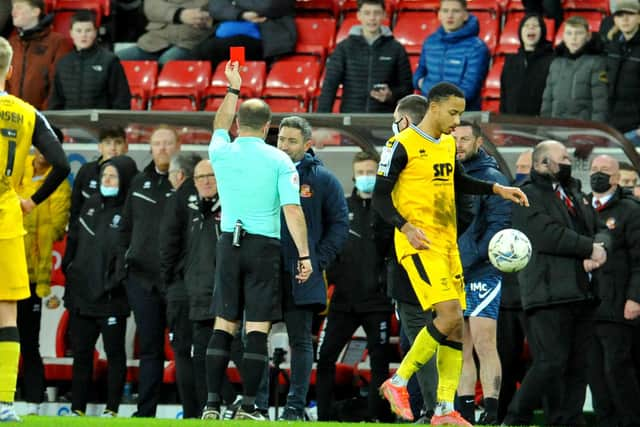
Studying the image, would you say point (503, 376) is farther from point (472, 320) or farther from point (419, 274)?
point (419, 274)

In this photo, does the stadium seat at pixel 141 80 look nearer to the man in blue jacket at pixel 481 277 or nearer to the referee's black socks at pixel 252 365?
the man in blue jacket at pixel 481 277

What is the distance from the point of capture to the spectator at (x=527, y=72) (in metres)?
14.8

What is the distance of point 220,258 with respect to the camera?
955 cm

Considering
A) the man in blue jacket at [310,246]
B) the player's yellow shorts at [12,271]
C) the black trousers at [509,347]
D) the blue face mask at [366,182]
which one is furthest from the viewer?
the blue face mask at [366,182]

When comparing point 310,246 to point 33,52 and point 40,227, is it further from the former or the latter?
point 33,52

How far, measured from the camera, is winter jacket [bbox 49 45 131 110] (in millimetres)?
15617

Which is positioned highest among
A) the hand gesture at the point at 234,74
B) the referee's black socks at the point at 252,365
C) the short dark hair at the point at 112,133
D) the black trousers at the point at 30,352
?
the hand gesture at the point at 234,74

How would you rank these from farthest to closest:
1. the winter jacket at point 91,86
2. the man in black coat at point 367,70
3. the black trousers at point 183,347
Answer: the winter jacket at point 91,86 < the man in black coat at point 367,70 < the black trousers at point 183,347

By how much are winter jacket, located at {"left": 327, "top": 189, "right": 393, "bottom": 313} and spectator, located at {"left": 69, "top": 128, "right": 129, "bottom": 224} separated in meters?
2.37

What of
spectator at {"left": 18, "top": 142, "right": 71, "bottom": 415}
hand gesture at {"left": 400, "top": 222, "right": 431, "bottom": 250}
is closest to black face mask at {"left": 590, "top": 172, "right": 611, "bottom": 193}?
hand gesture at {"left": 400, "top": 222, "right": 431, "bottom": 250}

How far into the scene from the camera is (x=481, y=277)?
1073cm

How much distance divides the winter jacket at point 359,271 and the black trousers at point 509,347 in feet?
3.49

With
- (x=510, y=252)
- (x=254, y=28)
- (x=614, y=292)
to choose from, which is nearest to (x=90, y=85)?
(x=254, y=28)

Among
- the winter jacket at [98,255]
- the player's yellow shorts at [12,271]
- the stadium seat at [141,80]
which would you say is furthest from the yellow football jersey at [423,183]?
the stadium seat at [141,80]
